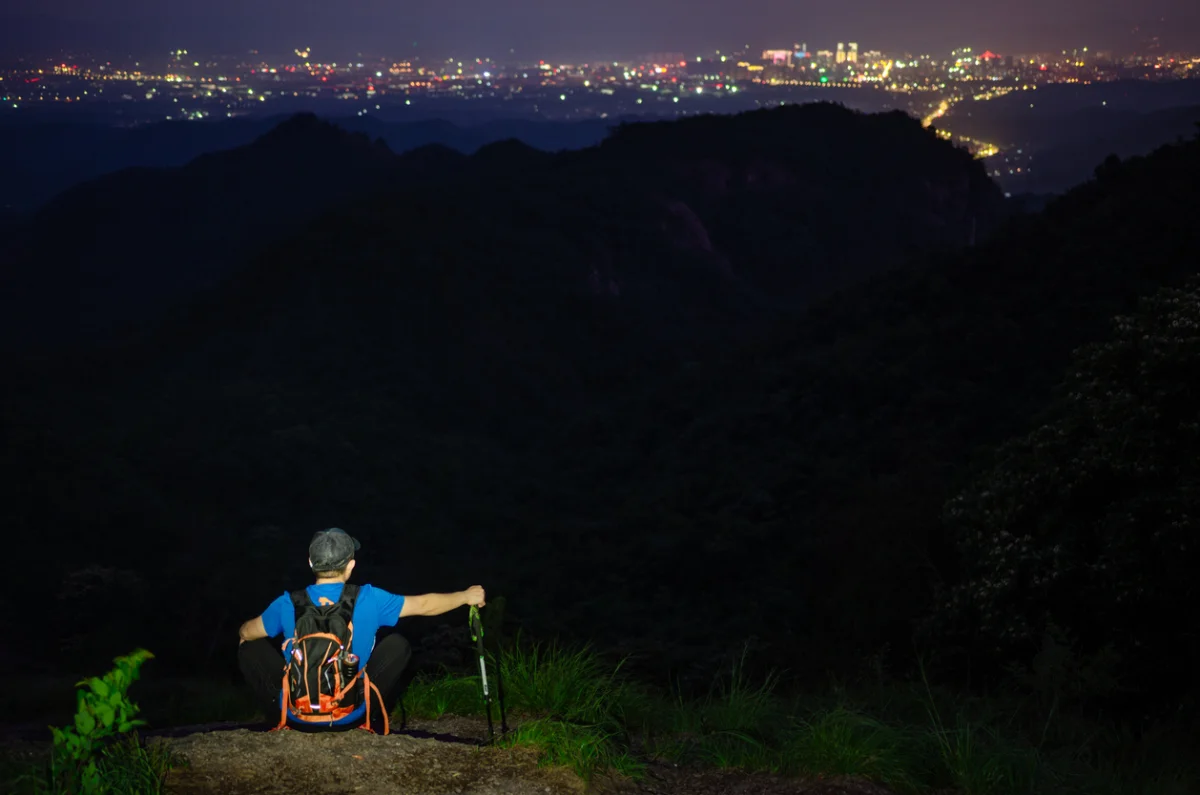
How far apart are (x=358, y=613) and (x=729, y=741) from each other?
278 centimetres

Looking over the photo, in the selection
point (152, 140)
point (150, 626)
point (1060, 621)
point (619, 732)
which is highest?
point (152, 140)

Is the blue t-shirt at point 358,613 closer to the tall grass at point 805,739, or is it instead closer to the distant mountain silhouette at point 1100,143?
the tall grass at point 805,739

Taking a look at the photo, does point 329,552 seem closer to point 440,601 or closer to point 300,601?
point 300,601

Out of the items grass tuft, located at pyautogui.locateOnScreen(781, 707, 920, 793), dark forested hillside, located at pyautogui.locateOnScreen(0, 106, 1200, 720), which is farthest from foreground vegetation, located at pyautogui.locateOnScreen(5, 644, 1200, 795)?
dark forested hillside, located at pyautogui.locateOnScreen(0, 106, 1200, 720)

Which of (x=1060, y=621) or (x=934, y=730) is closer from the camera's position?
(x=934, y=730)

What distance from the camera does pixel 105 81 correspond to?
16462 cm

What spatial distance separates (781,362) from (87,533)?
Result: 24.0 meters

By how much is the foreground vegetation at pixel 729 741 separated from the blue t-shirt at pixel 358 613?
0.80m

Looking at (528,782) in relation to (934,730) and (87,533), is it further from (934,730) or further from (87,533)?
(87,533)

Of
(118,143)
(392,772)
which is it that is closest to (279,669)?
(392,772)

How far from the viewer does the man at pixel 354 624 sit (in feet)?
18.0

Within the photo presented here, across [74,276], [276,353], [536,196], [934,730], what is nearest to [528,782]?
[934,730]

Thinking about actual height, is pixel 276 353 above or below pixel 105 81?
below

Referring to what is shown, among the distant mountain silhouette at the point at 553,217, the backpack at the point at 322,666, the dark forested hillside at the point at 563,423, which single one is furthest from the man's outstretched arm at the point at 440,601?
the distant mountain silhouette at the point at 553,217
